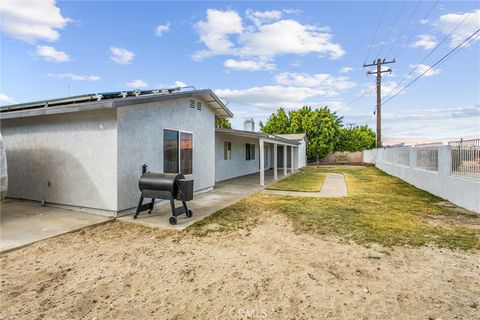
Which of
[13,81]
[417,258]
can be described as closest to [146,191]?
[417,258]

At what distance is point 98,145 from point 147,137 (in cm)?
125

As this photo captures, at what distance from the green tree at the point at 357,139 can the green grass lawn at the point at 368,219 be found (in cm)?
2899

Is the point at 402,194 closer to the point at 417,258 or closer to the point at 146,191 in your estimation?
the point at 417,258

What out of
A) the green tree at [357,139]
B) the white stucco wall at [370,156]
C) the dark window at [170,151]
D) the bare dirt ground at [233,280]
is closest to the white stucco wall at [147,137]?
the dark window at [170,151]

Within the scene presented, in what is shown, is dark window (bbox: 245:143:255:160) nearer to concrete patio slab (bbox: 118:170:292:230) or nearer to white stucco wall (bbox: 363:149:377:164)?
concrete patio slab (bbox: 118:170:292:230)

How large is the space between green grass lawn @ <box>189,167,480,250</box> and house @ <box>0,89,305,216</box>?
7.67 feet

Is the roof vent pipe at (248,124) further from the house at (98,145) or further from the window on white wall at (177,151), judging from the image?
the window on white wall at (177,151)

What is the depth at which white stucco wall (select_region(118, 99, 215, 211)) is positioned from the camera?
6463 millimetres

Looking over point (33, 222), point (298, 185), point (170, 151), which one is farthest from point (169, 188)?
point (298, 185)

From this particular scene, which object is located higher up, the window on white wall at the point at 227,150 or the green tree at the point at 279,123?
the green tree at the point at 279,123

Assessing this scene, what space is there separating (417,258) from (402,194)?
7.31 metres

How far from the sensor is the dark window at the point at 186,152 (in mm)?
8918

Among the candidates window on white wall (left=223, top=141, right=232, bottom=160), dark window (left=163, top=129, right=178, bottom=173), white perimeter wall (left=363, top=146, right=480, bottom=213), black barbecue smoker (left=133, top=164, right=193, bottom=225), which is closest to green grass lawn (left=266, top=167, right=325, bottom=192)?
window on white wall (left=223, top=141, right=232, bottom=160)

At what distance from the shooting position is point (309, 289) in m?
3.23
